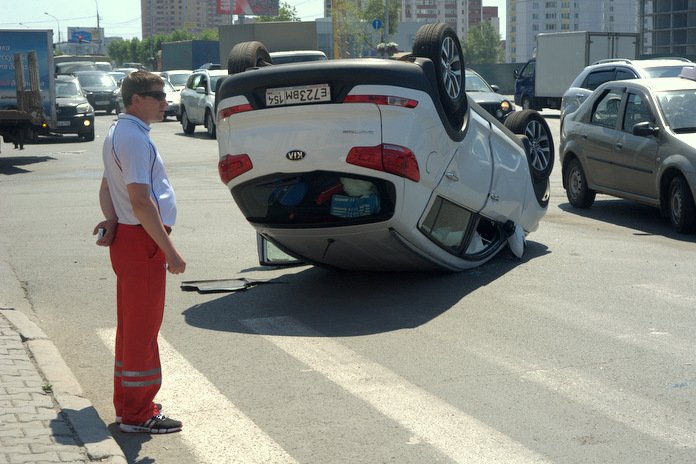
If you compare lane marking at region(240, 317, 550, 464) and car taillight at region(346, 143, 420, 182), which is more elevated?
car taillight at region(346, 143, 420, 182)

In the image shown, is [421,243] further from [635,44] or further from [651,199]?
[635,44]

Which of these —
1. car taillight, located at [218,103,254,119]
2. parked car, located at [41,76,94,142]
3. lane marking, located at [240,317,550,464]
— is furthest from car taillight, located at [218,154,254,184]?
parked car, located at [41,76,94,142]

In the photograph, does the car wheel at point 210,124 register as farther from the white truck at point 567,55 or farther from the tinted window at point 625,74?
the white truck at point 567,55

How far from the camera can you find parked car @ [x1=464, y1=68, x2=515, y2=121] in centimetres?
2703

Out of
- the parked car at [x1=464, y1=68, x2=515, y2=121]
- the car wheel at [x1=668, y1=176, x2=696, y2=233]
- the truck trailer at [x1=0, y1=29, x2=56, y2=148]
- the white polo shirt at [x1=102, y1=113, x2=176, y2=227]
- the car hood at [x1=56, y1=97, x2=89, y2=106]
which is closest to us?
the white polo shirt at [x1=102, y1=113, x2=176, y2=227]

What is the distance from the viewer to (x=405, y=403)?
6082 mm

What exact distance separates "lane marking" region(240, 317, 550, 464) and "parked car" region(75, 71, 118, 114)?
38979 mm

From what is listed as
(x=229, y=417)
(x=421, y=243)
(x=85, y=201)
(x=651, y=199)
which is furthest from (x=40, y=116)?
(x=229, y=417)

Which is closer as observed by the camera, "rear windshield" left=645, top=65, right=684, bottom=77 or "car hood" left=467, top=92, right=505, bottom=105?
"rear windshield" left=645, top=65, right=684, bottom=77

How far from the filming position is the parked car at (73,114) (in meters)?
29.6

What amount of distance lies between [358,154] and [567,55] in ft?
120

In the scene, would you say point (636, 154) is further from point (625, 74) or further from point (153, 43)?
point (153, 43)

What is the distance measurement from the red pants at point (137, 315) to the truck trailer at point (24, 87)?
756 inches

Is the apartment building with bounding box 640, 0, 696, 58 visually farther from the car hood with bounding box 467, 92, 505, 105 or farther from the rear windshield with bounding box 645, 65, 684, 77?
the rear windshield with bounding box 645, 65, 684, 77
